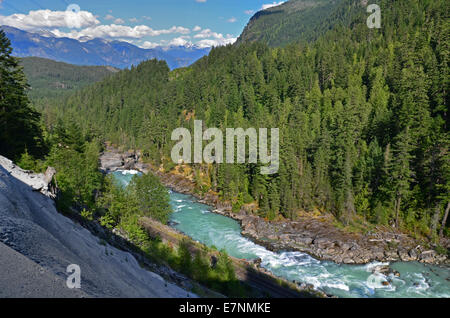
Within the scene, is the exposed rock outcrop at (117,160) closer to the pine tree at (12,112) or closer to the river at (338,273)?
the river at (338,273)

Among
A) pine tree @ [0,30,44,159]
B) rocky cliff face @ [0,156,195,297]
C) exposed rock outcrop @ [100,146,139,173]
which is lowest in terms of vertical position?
exposed rock outcrop @ [100,146,139,173]

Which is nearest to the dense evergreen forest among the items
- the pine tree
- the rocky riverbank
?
the rocky riverbank

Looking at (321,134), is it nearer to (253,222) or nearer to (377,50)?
(253,222)

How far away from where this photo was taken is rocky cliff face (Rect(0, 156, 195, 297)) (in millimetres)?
7281

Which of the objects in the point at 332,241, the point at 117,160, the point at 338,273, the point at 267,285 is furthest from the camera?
the point at 117,160

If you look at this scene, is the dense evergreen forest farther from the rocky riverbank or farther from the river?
the river

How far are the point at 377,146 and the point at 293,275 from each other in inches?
1254

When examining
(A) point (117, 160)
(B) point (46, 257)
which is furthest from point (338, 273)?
(A) point (117, 160)

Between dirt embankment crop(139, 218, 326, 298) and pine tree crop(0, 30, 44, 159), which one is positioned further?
pine tree crop(0, 30, 44, 159)

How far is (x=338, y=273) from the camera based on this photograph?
34.6 meters

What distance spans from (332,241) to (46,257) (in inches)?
1623

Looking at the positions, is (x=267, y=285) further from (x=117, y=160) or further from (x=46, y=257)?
(x=117, y=160)

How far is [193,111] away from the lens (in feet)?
373

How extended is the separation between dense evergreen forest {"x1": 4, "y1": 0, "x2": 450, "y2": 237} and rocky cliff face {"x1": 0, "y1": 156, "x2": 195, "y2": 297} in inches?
1338
